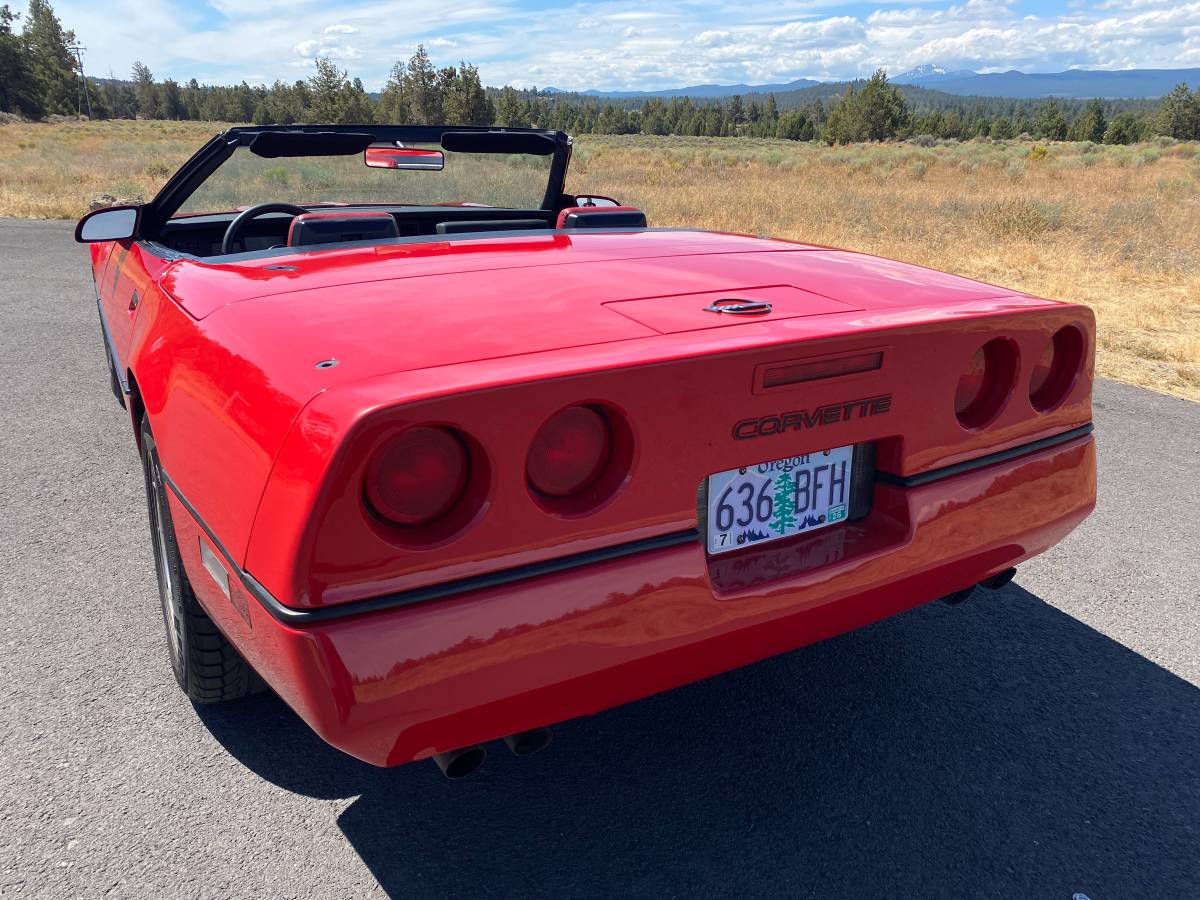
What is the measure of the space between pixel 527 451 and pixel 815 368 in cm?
59

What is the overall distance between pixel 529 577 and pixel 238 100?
10757cm

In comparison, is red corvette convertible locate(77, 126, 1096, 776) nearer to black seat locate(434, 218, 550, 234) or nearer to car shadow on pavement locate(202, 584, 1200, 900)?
car shadow on pavement locate(202, 584, 1200, 900)

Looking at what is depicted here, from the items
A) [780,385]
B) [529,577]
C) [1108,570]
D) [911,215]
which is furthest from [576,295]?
[911,215]

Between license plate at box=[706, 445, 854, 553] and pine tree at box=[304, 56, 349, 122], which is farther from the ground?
pine tree at box=[304, 56, 349, 122]

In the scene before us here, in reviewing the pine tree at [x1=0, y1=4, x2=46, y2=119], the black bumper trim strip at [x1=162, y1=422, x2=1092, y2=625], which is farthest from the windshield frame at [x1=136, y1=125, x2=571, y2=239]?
the pine tree at [x1=0, y1=4, x2=46, y2=119]

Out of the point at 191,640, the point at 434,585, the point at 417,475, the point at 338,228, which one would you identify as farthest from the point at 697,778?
the point at 338,228

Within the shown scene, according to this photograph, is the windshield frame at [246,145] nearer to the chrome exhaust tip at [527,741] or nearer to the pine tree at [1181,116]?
the chrome exhaust tip at [527,741]

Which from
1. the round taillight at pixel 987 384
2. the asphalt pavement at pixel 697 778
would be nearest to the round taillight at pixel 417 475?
the asphalt pavement at pixel 697 778

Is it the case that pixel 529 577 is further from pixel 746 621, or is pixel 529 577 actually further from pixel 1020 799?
pixel 1020 799

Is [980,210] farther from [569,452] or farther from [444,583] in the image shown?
[444,583]

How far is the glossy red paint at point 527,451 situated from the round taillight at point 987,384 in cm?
3

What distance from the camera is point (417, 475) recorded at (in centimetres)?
136

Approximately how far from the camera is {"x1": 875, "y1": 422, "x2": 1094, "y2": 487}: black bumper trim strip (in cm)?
183

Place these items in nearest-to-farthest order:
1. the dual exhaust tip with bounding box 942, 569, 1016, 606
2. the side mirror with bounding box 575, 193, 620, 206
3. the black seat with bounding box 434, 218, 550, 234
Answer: the dual exhaust tip with bounding box 942, 569, 1016, 606 → the black seat with bounding box 434, 218, 550, 234 → the side mirror with bounding box 575, 193, 620, 206
